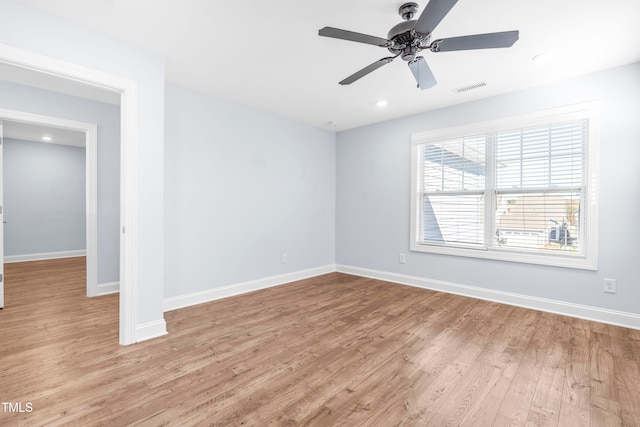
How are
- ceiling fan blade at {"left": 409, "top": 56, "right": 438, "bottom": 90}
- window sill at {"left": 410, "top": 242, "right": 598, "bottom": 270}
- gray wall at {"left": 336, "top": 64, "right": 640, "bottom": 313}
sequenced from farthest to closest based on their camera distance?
window sill at {"left": 410, "top": 242, "right": 598, "bottom": 270}
gray wall at {"left": 336, "top": 64, "right": 640, "bottom": 313}
ceiling fan blade at {"left": 409, "top": 56, "right": 438, "bottom": 90}

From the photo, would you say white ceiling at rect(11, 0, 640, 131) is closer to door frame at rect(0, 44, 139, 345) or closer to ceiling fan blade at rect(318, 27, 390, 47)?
ceiling fan blade at rect(318, 27, 390, 47)

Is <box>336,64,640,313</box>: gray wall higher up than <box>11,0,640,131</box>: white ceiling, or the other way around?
<box>11,0,640,131</box>: white ceiling

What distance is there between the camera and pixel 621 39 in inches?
97.7

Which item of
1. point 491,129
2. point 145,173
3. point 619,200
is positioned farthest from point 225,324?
point 619,200

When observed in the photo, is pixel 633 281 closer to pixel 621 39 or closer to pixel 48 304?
pixel 621 39

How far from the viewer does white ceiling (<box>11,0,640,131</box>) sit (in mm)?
2107

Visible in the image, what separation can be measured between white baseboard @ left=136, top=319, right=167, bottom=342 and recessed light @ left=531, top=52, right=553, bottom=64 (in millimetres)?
4364

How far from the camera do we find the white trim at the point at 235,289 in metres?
3.45

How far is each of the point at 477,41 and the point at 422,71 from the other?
1.65 feet

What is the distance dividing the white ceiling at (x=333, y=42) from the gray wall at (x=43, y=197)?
558 centimetres

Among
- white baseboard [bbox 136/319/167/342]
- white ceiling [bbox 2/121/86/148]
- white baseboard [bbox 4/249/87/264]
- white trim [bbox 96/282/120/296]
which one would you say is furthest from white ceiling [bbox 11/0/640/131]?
white baseboard [bbox 4/249/87/264]

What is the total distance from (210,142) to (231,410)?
121 inches

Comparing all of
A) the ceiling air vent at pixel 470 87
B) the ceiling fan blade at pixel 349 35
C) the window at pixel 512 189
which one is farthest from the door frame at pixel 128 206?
the window at pixel 512 189

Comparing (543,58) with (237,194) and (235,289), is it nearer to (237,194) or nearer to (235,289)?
(237,194)
